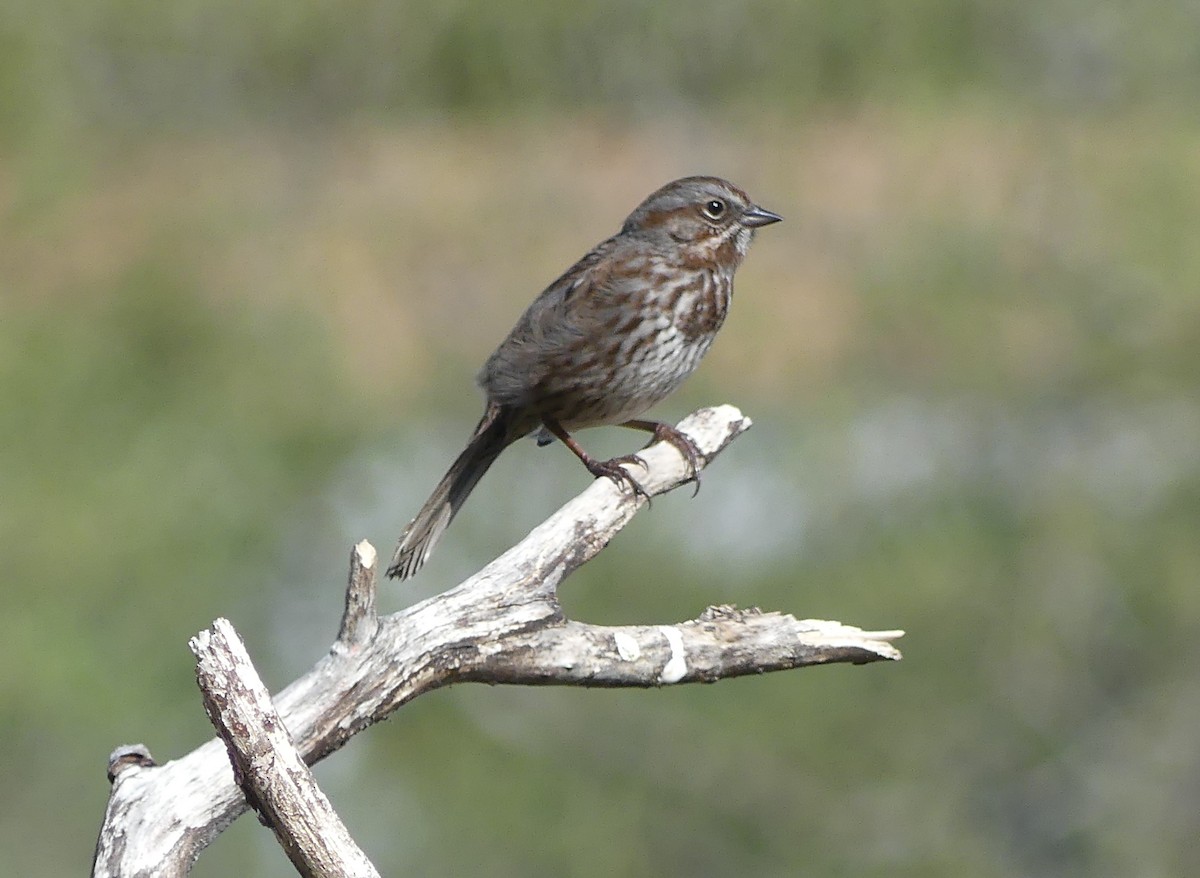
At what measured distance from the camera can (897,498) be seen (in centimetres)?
721

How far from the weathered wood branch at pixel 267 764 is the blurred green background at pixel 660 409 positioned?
3628mm

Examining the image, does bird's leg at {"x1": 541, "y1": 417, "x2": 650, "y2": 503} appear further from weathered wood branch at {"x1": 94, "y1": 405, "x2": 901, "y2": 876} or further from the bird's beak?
the bird's beak

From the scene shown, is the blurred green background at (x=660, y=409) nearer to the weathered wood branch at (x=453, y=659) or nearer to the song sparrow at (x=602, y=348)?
the song sparrow at (x=602, y=348)

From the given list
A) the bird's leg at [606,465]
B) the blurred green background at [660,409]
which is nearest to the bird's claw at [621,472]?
the bird's leg at [606,465]

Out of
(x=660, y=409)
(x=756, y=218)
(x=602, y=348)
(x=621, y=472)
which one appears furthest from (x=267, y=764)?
(x=660, y=409)

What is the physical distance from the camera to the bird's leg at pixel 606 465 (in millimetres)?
3210

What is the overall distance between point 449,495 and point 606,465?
0.41m

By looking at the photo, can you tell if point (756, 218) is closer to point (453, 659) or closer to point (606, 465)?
point (606, 465)

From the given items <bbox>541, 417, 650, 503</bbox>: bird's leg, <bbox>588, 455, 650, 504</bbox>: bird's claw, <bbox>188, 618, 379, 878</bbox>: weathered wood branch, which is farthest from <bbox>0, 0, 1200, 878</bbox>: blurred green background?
<bbox>188, 618, 379, 878</bbox>: weathered wood branch

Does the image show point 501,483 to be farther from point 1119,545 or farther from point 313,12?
point 313,12

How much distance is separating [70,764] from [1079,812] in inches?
135

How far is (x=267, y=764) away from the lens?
2115 mm

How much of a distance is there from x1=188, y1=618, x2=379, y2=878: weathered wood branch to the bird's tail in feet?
4.19

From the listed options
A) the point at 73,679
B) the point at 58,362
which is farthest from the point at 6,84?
the point at 73,679
